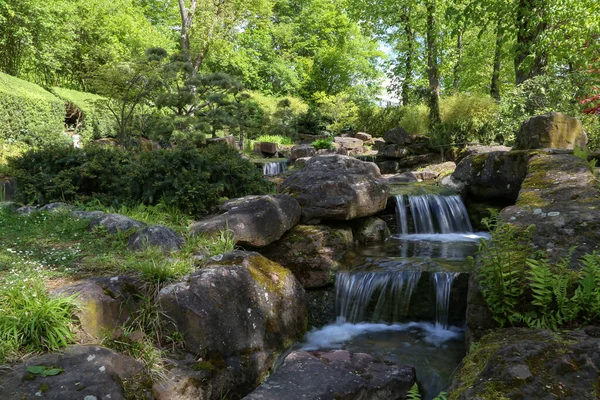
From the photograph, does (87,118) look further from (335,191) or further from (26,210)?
(335,191)

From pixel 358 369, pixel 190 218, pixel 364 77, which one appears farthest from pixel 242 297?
pixel 364 77

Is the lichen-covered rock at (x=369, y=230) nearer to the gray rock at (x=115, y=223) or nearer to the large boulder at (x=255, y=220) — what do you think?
the large boulder at (x=255, y=220)

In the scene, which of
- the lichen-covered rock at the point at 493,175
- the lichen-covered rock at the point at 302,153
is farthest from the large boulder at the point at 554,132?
the lichen-covered rock at the point at 302,153

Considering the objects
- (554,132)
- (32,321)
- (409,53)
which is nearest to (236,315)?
(32,321)

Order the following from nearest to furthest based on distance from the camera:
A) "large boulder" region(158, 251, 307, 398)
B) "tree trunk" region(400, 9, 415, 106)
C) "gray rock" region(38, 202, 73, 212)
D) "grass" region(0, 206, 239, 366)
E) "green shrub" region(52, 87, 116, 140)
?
"grass" region(0, 206, 239, 366) < "large boulder" region(158, 251, 307, 398) < "gray rock" region(38, 202, 73, 212) < "green shrub" region(52, 87, 116, 140) < "tree trunk" region(400, 9, 415, 106)

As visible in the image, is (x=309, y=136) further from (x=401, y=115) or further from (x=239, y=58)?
(x=239, y=58)

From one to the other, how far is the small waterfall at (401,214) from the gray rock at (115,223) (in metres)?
5.24

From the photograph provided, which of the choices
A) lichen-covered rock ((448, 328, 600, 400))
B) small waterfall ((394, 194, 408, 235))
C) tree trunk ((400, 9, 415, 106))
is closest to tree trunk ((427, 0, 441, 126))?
tree trunk ((400, 9, 415, 106))

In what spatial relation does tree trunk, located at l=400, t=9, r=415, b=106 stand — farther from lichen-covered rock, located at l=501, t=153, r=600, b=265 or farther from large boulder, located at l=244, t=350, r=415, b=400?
large boulder, located at l=244, t=350, r=415, b=400

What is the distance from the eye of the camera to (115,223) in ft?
19.1

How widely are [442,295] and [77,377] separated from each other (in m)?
4.25

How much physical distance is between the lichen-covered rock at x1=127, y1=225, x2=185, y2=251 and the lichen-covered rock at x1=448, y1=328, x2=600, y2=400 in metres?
3.69

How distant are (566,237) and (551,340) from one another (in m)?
1.61

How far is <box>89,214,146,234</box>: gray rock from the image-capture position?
18.8ft
